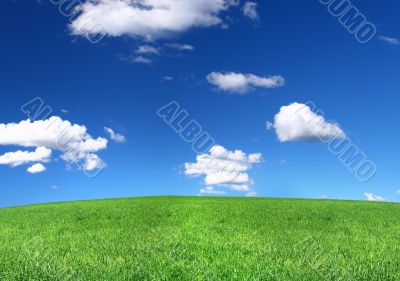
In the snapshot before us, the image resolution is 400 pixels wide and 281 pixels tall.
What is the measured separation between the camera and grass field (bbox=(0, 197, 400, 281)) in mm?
11672

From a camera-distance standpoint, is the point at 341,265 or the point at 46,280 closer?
the point at 46,280

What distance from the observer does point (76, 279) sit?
11.2 m

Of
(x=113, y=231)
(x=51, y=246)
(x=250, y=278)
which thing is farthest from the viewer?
(x=113, y=231)

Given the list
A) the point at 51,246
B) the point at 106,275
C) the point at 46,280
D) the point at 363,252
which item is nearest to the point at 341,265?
the point at 363,252

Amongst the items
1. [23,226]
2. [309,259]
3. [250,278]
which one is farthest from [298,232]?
[23,226]

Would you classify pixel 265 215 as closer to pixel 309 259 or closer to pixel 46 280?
pixel 309 259

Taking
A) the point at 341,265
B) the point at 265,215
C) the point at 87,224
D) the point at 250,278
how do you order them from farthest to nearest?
the point at 265,215
the point at 87,224
the point at 341,265
the point at 250,278

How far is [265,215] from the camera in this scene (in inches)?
1049

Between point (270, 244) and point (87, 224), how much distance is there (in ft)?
36.3

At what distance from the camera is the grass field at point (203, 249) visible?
11672 mm

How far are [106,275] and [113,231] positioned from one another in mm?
8537

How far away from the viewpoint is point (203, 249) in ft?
47.9

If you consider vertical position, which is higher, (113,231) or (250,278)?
(113,231)

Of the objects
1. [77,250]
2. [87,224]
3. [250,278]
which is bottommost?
[250,278]
